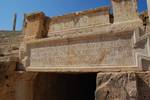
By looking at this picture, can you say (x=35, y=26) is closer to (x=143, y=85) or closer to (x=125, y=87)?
(x=125, y=87)

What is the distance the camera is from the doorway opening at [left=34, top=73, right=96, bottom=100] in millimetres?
4824

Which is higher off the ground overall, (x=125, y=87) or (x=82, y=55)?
(x=82, y=55)

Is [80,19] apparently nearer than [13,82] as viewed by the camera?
Yes

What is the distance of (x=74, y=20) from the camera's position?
13.6 ft

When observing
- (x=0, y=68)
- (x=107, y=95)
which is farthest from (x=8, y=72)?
(x=107, y=95)

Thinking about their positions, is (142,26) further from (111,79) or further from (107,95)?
(107,95)

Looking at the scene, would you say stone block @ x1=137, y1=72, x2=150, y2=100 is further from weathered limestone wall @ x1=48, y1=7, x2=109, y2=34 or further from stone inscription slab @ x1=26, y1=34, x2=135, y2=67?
weathered limestone wall @ x1=48, y1=7, x2=109, y2=34

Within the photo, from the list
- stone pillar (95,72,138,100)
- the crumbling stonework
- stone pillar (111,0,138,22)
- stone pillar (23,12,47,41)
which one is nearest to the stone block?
the crumbling stonework

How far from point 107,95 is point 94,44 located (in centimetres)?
95

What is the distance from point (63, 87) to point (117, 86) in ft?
8.36

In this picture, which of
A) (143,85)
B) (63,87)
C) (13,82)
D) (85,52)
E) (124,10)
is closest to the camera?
(143,85)

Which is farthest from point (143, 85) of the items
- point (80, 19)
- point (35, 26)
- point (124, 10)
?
point (35, 26)

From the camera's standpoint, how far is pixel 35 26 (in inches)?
177

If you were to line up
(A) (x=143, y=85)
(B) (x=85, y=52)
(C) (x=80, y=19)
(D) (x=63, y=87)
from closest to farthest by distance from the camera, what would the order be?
(A) (x=143, y=85) → (B) (x=85, y=52) → (C) (x=80, y=19) → (D) (x=63, y=87)
